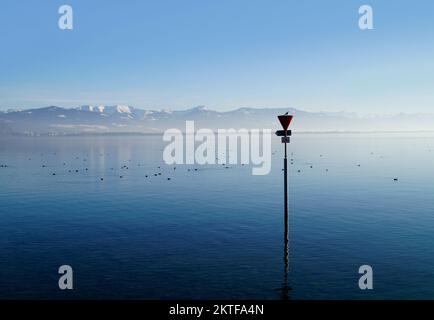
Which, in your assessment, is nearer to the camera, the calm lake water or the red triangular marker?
the calm lake water

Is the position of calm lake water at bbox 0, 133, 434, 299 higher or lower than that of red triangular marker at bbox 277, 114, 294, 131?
lower

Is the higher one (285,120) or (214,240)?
(285,120)

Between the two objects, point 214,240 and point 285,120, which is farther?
point 214,240

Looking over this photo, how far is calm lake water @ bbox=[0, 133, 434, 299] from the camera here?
115 feet

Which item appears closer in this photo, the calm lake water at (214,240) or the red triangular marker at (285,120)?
the calm lake water at (214,240)

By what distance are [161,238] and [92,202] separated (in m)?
31.6

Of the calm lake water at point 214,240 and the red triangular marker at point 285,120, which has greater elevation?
the red triangular marker at point 285,120

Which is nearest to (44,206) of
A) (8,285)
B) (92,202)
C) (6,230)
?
(92,202)

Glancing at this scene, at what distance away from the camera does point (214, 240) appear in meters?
49.3

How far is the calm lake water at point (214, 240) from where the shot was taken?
35000 millimetres
